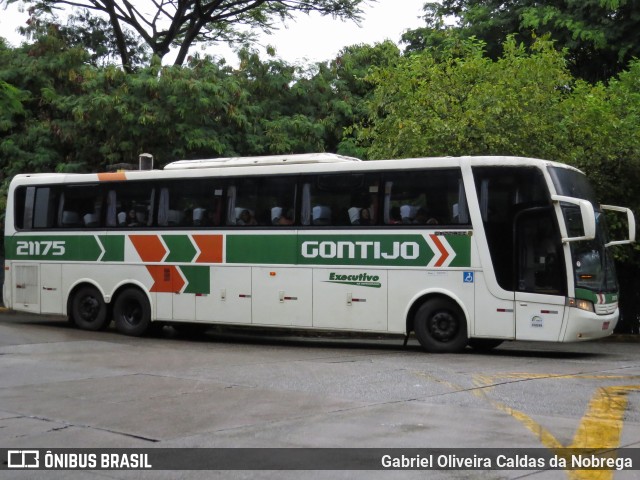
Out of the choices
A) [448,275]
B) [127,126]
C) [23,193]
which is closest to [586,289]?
[448,275]

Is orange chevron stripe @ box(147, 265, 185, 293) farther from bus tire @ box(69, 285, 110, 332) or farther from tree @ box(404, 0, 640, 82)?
tree @ box(404, 0, 640, 82)

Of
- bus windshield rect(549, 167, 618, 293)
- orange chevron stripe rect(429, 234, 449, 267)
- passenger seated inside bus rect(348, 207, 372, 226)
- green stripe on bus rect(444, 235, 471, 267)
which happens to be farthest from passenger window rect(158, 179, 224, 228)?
bus windshield rect(549, 167, 618, 293)

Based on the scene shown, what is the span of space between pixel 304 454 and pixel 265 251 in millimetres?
10516

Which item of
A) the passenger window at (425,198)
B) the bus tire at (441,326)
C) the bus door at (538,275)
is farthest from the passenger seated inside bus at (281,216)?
the bus door at (538,275)

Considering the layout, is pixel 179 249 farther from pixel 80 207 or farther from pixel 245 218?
pixel 80 207

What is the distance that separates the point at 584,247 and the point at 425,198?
8.98 ft

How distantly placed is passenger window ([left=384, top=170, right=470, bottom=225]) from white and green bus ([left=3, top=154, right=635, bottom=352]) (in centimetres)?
2

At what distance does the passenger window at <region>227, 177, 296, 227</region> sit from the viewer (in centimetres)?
1798

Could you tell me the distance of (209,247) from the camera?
1883cm

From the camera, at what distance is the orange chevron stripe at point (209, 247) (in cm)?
1873

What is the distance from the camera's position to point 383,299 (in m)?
17.1

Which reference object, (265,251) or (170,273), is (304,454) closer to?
(265,251)

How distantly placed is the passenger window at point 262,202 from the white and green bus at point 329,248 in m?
0.03

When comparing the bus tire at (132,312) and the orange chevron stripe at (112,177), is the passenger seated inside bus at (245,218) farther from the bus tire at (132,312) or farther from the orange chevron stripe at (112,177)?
the orange chevron stripe at (112,177)
